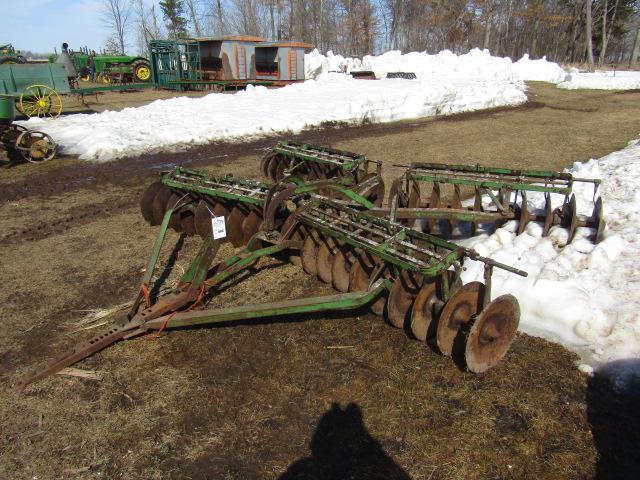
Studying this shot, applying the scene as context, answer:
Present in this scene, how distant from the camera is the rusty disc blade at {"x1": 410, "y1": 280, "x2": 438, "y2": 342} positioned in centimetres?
372

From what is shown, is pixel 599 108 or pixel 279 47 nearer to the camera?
pixel 599 108

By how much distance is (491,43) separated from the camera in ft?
194

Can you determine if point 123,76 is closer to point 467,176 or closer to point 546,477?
point 467,176

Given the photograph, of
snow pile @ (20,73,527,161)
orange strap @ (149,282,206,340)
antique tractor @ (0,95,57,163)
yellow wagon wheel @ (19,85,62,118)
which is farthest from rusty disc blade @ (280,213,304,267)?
yellow wagon wheel @ (19,85,62,118)

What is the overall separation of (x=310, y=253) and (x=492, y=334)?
2.16 metres

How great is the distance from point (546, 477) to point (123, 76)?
30.7m

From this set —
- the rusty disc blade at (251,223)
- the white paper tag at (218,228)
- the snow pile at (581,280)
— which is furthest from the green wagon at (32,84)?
the snow pile at (581,280)

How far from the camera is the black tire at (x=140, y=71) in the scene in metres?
27.3

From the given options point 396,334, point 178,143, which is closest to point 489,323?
point 396,334

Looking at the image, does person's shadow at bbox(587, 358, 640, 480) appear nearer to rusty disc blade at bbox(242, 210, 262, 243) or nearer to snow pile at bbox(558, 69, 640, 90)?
rusty disc blade at bbox(242, 210, 262, 243)

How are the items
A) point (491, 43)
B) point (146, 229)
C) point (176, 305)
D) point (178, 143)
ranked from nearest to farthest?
point (176, 305) < point (146, 229) < point (178, 143) < point (491, 43)

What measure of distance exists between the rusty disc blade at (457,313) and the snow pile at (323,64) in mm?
30891

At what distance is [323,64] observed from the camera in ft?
109

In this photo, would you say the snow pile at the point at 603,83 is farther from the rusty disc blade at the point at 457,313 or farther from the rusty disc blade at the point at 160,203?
the rusty disc blade at the point at 457,313
